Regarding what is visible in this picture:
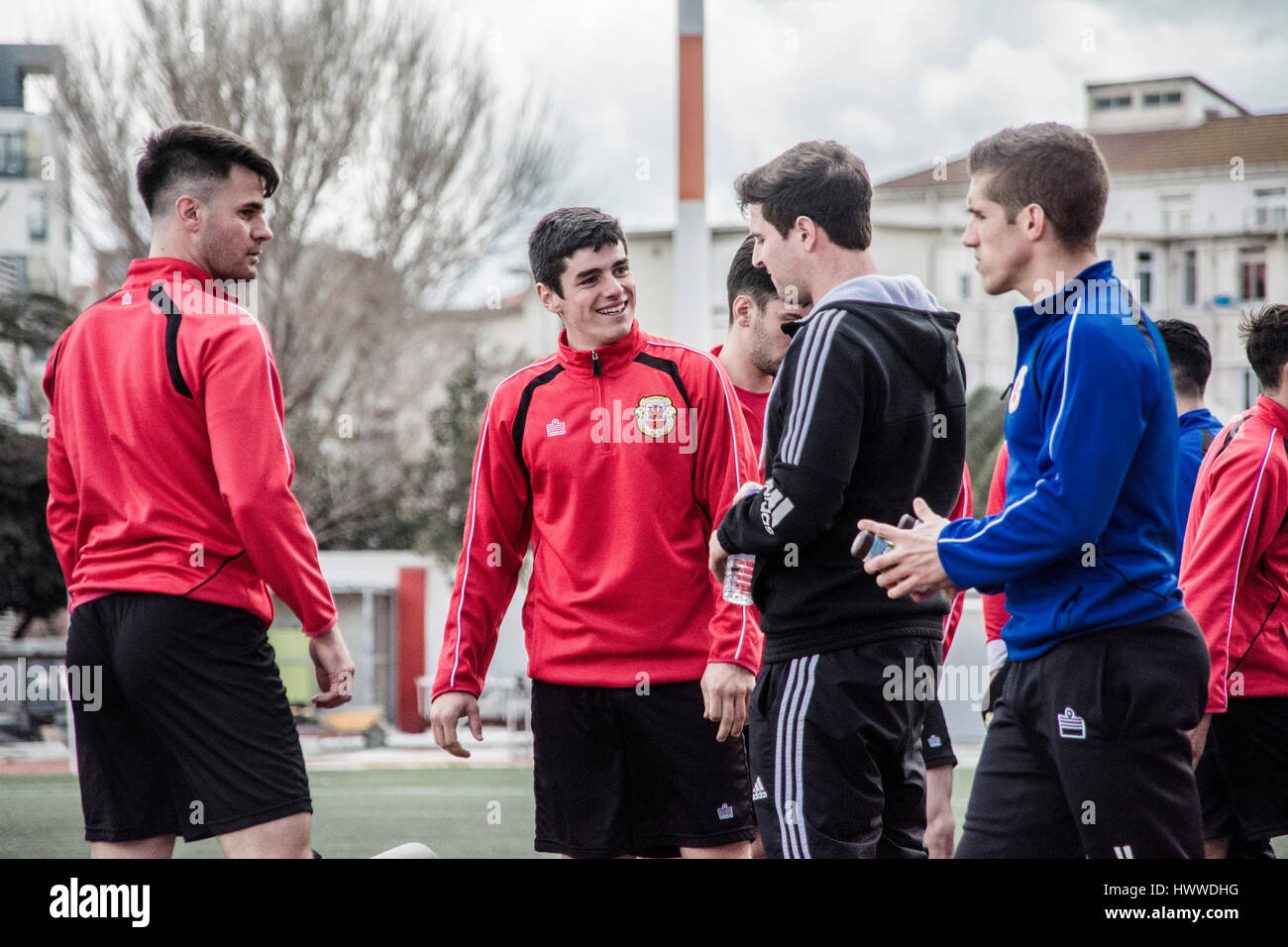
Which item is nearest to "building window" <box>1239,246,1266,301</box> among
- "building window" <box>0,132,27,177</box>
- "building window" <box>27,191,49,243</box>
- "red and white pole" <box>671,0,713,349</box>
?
"red and white pole" <box>671,0,713,349</box>

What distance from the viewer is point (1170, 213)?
34.5 meters

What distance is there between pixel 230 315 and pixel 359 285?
21626 mm

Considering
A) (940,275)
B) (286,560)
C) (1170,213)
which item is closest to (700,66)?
(286,560)

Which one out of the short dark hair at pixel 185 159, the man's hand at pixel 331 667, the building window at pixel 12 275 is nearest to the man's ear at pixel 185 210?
the short dark hair at pixel 185 159

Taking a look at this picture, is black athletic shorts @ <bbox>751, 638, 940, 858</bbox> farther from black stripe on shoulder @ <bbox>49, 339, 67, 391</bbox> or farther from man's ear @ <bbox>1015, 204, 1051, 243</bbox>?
black stripe on shoulder @ <bbox>49, 339, 67, 391</bbox>

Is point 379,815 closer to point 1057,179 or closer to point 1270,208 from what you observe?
point 1057,179

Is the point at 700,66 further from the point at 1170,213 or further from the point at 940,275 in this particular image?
the point at 1170,213

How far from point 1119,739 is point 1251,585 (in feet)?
6.53

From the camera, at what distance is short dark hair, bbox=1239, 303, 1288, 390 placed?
4496 mm

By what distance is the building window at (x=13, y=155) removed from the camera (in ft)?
73.3

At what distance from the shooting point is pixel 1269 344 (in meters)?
4.52

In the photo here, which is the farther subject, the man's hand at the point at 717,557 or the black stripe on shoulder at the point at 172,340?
the black stripe on shoulder at the point at 172,340

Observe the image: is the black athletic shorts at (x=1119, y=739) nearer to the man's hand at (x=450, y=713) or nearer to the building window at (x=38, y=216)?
the man's hand at (x=450, y=713)

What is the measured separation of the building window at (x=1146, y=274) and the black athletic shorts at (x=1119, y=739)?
110 ft
